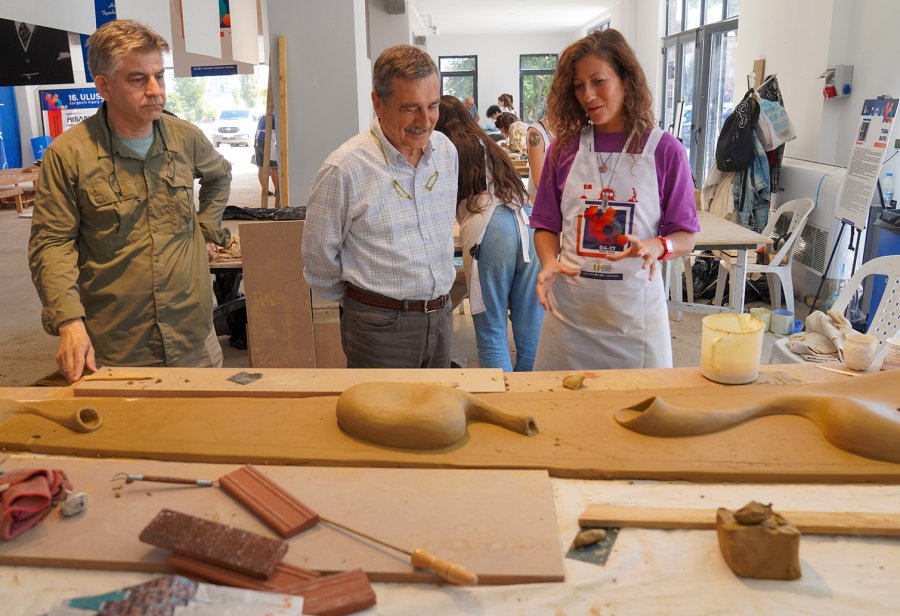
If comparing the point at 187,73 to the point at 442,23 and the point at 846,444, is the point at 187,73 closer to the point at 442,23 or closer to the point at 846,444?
the point at 846,444

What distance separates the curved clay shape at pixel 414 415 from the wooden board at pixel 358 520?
0.08 m

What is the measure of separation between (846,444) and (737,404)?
0.23m

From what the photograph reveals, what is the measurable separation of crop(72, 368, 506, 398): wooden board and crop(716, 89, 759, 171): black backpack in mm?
4730

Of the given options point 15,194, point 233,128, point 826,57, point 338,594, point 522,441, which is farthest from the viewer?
point 233,128

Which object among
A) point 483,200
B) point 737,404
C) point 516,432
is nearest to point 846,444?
point 737,404

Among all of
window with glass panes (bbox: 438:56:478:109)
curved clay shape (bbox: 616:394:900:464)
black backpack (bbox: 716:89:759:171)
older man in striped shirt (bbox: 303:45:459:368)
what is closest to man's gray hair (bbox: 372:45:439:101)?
older man in striped shirt (bbox: 303:45:459:368)

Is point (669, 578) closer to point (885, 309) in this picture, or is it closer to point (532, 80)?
point (885, 309)

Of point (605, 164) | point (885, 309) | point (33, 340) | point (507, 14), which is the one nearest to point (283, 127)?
point (33, 340)

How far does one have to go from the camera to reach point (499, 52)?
70.6ft

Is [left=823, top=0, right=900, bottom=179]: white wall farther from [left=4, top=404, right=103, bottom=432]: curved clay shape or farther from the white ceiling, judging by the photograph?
the white ceiling

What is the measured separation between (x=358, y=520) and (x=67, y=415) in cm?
78

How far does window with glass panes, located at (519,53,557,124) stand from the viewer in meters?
21.3

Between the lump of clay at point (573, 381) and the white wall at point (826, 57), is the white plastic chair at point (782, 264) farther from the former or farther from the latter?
the lump of clay at point (573, 381)

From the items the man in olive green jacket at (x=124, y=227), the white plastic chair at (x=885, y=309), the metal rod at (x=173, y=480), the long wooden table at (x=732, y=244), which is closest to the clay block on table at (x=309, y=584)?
the metal rod at (x=173, y=480)
